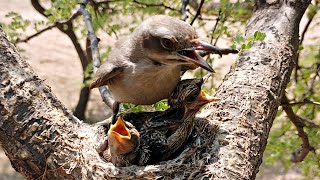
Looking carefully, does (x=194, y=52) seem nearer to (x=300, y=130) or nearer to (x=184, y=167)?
(x=184, y=167)

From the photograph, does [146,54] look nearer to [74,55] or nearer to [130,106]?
[130,106]

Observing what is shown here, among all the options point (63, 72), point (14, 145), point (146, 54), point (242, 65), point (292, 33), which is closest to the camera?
point (14, 145)

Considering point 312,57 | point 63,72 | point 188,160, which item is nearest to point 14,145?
point 188,160

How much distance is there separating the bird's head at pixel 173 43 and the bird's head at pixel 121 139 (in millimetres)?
343

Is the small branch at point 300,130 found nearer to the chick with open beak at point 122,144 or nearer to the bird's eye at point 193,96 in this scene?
the bird's eye at point 193,96

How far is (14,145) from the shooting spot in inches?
71.4

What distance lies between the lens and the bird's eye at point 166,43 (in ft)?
6.67

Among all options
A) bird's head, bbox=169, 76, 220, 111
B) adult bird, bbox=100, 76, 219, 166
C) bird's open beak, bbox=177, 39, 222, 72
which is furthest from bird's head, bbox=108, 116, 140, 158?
bird's open beak, bbox=177, 39, 222, 72

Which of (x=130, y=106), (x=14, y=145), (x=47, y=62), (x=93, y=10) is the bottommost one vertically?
(x=14, y=145)

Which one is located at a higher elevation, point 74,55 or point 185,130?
point 74,55

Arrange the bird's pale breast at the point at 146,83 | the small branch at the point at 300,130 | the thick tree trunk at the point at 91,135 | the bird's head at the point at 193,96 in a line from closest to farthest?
the thick tree trunk at the point at 91,135
the bird's head at the point at 193,96
the bird's pale breast at the point at 146,83
the small branch at the point at 300,130

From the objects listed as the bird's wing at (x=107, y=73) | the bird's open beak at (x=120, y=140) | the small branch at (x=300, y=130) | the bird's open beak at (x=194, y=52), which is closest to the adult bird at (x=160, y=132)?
the bird's open beak at (x=120, y=140)

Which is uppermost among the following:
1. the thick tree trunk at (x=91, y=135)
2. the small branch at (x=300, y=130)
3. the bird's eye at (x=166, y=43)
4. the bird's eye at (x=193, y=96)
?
the small branch at (x=300, y=130)

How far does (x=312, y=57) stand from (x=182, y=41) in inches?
94.4
